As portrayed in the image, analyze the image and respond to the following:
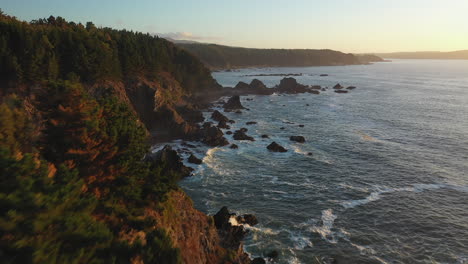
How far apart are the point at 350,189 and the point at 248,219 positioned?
1816 centimetres

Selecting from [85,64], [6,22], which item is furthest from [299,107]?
[6,22]

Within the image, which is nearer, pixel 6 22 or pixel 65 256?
pixel 65 256

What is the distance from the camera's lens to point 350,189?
143ft

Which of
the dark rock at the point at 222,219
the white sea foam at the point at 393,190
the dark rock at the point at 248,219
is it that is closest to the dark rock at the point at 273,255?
the dark rock at the point at 248,219

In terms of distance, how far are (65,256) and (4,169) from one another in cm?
473

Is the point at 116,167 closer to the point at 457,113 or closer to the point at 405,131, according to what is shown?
the point at 405,131

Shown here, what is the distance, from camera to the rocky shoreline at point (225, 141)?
31.6 meters

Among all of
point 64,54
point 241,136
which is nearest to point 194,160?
point 241,136

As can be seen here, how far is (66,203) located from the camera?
14.6 m

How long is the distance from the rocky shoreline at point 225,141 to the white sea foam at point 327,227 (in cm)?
694

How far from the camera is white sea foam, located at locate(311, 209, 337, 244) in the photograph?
32.3m

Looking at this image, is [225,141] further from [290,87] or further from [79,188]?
[290,87]

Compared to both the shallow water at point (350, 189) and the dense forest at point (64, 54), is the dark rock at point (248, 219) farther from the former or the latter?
the dense forest at point (64, 54)

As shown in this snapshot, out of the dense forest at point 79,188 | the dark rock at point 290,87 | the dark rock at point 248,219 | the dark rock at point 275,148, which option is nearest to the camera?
the dense forest at point 79,188
